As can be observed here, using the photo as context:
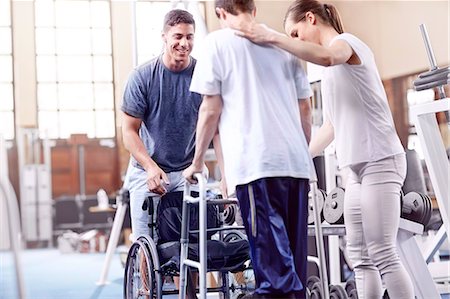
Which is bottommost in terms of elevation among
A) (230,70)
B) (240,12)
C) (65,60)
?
(230,70)

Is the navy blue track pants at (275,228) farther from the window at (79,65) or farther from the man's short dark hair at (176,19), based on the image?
the window at (79,65)

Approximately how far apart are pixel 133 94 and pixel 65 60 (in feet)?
33.2

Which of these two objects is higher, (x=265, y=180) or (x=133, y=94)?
(x=133, y=94)

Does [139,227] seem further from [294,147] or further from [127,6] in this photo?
[127,6]

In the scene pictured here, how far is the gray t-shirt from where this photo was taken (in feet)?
9.94

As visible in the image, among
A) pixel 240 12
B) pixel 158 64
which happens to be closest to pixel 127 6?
pixel 158 64

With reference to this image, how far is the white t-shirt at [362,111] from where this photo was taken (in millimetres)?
2488

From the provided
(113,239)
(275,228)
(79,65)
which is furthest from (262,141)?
(79,65)

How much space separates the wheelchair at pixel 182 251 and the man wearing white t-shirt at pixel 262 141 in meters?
0.32

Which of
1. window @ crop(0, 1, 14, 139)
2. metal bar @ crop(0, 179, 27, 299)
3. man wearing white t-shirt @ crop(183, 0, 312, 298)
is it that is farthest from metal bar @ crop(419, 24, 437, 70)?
window @ crop(0, 1, 14, 139)

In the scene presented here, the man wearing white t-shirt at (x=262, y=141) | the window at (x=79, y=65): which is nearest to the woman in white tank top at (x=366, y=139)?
the man wearing white t-shirt at (x=262, y=141)

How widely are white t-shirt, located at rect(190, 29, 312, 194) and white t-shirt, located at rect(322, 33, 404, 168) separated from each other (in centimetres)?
31

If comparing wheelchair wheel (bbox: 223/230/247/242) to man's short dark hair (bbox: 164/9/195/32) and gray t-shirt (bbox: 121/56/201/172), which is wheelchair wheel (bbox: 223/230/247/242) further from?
man's short dark hair (bbox: 164/9/195/32)

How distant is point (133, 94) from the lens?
3025 mm
